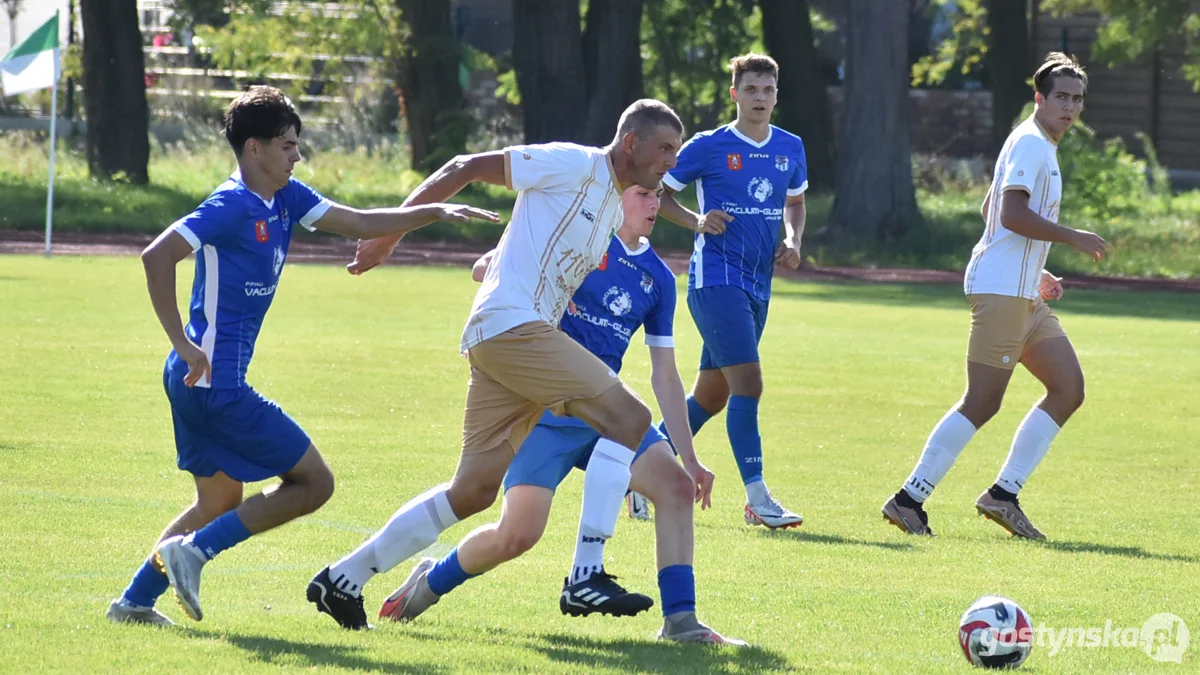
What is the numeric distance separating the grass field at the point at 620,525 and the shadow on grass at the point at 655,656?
16mm

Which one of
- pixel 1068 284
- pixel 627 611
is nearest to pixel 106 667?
pixel 627 611

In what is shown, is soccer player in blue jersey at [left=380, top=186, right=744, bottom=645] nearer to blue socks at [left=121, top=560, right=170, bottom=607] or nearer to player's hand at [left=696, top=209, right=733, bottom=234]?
blue socks at [left=121, top=560, right=170, bottom=607]

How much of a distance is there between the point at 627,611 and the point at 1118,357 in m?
12.7

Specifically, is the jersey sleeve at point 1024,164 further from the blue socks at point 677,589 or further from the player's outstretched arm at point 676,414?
the blue socks at point 677,589

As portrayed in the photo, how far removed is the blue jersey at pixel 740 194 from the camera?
920 cm

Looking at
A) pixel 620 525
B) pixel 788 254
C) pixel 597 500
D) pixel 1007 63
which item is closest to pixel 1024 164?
pixel 788 254

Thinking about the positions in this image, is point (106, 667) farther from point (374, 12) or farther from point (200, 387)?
point (374, 12)

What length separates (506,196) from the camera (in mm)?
38844

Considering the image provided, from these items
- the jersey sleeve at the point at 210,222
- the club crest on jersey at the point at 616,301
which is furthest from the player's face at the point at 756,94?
the jersey sleeve at the point at 210,222

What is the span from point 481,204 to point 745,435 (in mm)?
28108

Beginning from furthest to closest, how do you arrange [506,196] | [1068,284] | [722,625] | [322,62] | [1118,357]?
A: 1. [322,62]
2. [506,196]
3. [1068,284]
4. [1118,357]
5. [722,625]

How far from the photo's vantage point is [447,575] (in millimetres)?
6145

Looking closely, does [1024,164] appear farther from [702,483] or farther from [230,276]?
[230,276]

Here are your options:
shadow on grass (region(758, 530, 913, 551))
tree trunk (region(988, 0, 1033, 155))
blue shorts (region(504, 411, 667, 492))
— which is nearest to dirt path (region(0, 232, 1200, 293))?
tree trunk (region(988, 0, 1033, 155))
